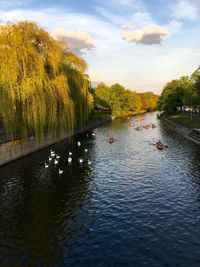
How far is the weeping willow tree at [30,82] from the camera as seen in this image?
117 ft

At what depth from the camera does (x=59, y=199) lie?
80.7ft

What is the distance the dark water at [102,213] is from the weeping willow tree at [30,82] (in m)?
5.96

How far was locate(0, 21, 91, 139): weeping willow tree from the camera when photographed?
117ft

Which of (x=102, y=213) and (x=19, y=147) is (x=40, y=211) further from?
(x=19, y=147)

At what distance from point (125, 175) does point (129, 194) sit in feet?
20.4

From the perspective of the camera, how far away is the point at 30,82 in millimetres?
37125

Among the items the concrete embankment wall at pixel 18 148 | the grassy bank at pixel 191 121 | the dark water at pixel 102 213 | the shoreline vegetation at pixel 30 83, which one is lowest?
the dark water at pixel 102 213

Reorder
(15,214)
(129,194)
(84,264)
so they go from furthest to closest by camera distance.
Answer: (129,194) → (15,214) → (84,264)

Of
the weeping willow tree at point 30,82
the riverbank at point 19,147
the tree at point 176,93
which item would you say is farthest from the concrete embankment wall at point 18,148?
the tree at point 176,93

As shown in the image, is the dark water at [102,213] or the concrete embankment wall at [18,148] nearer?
the dark water at [102,213]

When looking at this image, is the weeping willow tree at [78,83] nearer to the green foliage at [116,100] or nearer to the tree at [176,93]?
the tree at [176,93]

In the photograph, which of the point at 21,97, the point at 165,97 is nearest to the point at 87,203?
the point at 21,97

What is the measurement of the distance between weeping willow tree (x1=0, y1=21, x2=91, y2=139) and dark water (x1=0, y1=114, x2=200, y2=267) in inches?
235

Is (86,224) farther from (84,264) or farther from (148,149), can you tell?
(148,149)
